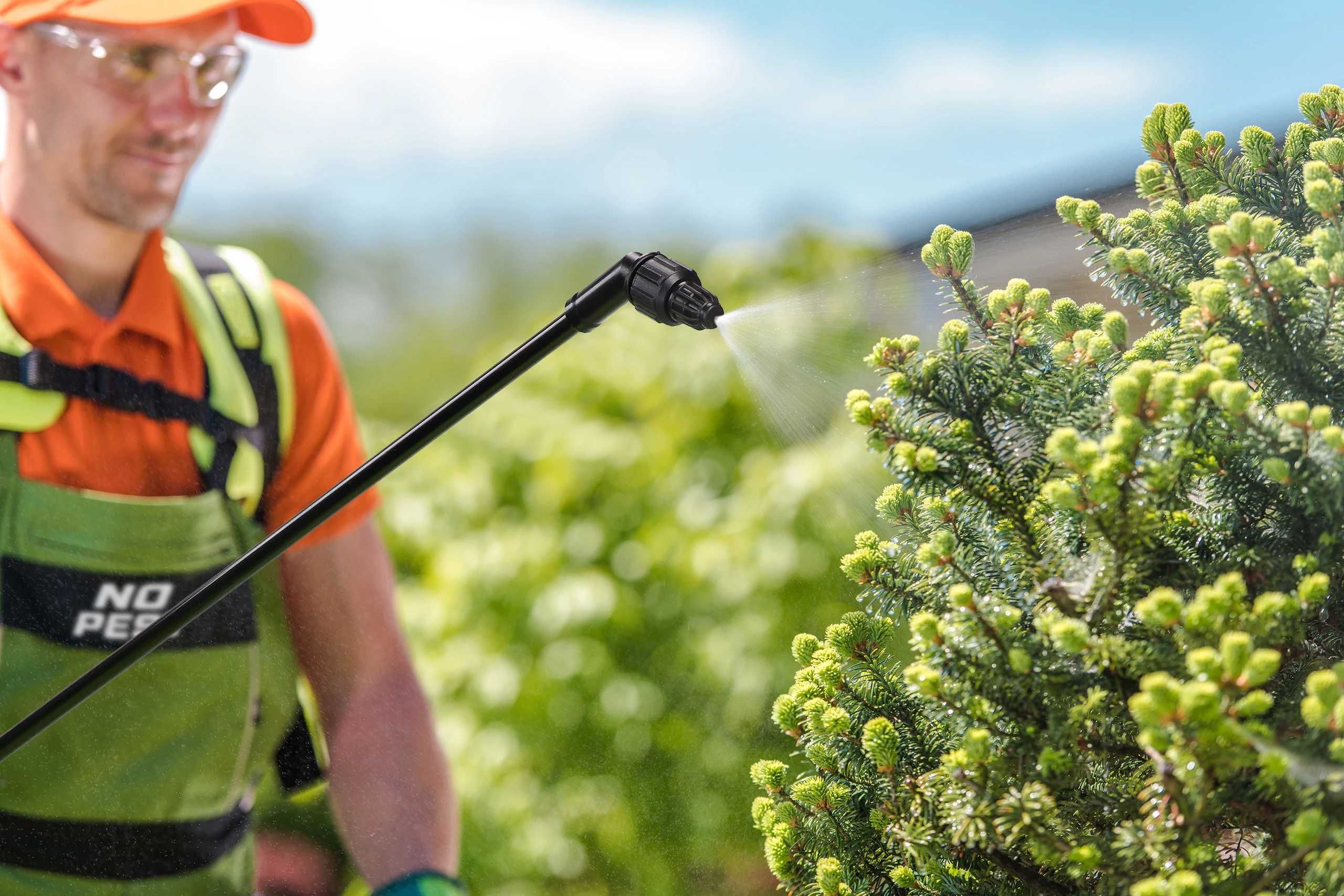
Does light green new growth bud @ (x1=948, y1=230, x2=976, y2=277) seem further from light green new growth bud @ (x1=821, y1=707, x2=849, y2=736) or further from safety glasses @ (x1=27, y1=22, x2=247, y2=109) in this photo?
safety glasses @ (x1=27, y1=22, x2=247, y2=109)

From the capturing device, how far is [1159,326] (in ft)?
2.29

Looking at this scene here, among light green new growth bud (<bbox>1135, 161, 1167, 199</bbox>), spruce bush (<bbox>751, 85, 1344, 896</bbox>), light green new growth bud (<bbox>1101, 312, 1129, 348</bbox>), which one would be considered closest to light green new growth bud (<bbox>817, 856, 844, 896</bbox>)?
spruce bush (<bbox>751, 85, 1344, 896</bbox>)

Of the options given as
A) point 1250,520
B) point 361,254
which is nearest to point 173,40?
point 1250,520

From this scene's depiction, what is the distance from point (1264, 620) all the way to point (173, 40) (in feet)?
3.29

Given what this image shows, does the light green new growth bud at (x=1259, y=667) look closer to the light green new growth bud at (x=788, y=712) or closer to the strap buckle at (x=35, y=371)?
the light green new growth bud at (x=788, y=712)

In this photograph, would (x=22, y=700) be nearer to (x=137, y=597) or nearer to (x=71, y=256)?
(x=137, y=597)

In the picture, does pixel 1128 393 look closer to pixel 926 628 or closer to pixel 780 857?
pixel 926 628

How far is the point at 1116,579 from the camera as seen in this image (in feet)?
1.81

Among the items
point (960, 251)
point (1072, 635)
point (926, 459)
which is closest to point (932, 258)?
point (960, 251)

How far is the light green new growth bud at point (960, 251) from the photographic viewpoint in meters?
0.64

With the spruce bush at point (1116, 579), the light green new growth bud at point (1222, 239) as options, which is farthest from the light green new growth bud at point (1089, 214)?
the light green new growth bud at point (1222, 239)

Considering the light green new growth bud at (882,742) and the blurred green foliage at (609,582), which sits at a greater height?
the light green new growth bud at (882,742)

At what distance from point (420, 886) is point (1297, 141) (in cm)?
95

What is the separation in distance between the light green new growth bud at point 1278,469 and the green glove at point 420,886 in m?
0.86
